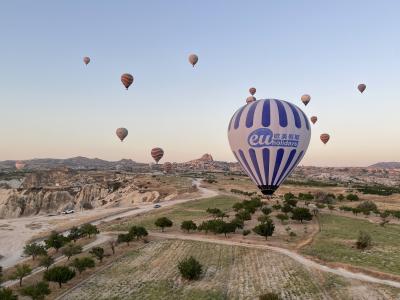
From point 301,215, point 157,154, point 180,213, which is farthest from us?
point 157,154

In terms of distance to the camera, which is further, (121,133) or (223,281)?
(121,133)

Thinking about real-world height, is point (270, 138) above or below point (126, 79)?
below

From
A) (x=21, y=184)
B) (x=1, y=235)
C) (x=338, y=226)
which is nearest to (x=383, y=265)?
(x=338, y=226)

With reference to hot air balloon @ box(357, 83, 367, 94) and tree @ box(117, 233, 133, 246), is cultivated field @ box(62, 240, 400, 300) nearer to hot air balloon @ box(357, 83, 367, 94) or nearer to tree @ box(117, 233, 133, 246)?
tree @ box(117, 233, 133, 246)

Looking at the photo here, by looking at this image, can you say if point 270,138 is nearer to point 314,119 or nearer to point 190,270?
point 190,270

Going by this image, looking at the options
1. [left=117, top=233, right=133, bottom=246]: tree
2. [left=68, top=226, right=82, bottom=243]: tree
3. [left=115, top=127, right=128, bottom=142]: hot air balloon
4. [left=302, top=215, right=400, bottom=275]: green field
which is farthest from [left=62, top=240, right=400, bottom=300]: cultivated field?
[left=115, top=127, right=128, bottom=142]: hot air balloon

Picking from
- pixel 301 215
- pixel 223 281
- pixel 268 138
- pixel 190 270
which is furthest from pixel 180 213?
pixel 223 281

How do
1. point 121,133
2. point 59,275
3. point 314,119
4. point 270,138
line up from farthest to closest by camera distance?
point 121,133
point 314,119
point 270,138
point 59,275

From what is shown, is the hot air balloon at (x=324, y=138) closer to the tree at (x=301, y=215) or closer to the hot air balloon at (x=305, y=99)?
the hot air balloon at (x=305, y=99)

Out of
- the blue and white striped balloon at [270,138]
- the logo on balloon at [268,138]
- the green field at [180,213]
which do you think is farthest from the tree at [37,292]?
the green field at [180,213]
